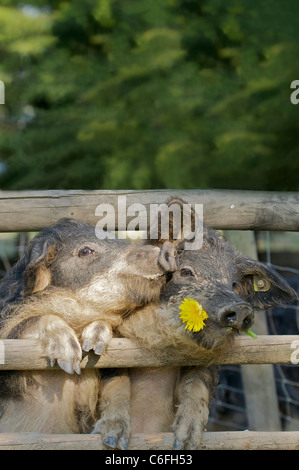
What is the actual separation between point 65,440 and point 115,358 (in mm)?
450

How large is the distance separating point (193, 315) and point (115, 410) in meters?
0.67

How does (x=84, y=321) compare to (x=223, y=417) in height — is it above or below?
below

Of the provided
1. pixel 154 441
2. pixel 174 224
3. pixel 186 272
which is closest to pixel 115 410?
pixel 154 441

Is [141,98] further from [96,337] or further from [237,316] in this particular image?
[237,316]

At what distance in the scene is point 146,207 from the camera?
3.97m

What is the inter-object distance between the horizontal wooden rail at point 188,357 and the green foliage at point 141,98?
9.65 feet

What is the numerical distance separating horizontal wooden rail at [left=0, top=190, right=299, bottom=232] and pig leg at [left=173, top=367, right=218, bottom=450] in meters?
0.99

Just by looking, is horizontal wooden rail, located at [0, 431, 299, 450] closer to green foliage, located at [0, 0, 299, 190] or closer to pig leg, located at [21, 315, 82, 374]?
pig leg, located at [21, 315, 82, 374]

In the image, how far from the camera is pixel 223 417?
7621 millimetres

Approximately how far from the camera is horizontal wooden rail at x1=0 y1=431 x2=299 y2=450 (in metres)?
2.96

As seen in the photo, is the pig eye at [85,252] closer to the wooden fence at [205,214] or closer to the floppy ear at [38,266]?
the floppy ear at [38,266]
